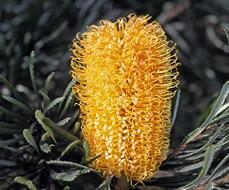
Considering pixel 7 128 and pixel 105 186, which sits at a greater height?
pixel 7 128

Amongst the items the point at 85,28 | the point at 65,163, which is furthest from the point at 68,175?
the point at 85,28

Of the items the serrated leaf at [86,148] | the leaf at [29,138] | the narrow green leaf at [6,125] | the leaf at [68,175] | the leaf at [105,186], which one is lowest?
the leaf at [105,186]

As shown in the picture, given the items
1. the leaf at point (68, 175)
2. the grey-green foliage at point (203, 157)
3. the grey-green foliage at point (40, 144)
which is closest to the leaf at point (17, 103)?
the grey-green foliage at point (40, 144)

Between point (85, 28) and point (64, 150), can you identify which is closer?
point (64, 150)

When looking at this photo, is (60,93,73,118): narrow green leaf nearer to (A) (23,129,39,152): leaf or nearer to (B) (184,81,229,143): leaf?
(A) (23,129,39,152): leaf

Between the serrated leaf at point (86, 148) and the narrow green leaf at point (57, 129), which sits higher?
the narrow green leaf at point (57, 129)

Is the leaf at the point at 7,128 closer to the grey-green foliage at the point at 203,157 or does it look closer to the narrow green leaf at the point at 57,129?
the narrow green leaf at the point at 57,129

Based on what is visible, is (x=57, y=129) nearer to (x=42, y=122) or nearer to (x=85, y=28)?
(x=42, y=122)
